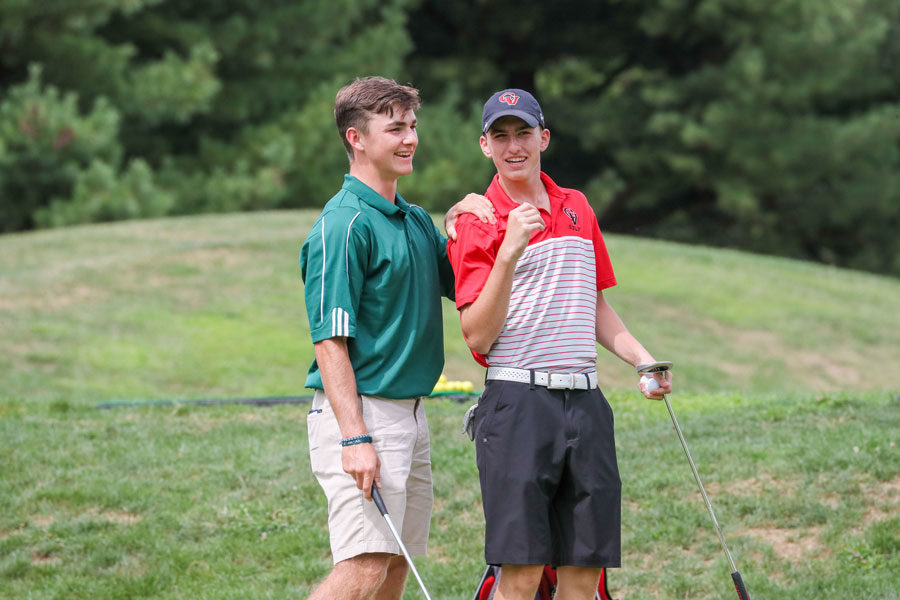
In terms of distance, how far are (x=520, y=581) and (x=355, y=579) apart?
45cm

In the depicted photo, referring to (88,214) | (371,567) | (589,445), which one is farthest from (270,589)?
(88,214)

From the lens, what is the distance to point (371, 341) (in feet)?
10.9

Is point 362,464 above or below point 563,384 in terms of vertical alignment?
below

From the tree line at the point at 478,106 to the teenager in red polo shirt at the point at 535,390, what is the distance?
16913mm

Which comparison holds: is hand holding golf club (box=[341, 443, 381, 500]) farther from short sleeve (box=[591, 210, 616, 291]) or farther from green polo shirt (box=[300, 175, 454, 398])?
short sleeve (box=[591, 210, 616, 291])

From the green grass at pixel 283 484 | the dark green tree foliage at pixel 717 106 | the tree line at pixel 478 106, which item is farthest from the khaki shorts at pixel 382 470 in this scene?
the dark green tree foliage at pixel 717 106

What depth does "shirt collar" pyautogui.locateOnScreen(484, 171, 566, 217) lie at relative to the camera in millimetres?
3344

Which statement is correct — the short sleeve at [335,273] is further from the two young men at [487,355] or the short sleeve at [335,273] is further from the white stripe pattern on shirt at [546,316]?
the white stripe pattern on shirt at [546,316]

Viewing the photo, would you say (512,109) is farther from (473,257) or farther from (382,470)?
(382,470)

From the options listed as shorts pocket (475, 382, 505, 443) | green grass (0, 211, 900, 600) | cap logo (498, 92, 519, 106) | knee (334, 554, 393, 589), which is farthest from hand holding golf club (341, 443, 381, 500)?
green grass (0, 211, 900, 600)

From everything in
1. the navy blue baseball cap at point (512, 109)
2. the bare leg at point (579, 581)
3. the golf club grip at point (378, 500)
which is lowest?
the bare leg at point (579, 581)

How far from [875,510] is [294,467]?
2747 mm

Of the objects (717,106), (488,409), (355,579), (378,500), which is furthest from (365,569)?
(717,106)

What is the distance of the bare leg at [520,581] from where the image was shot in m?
3.20
